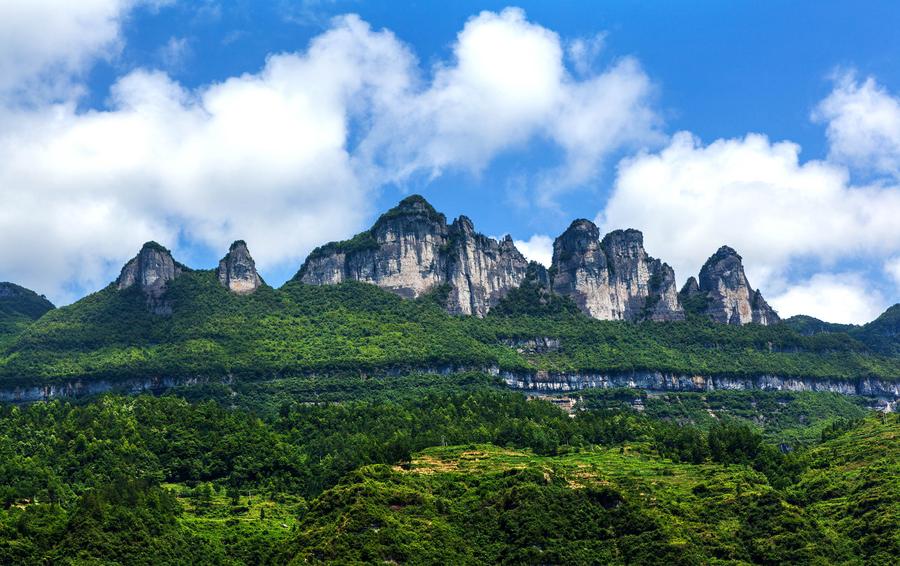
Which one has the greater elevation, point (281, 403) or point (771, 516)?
point (281, 403)

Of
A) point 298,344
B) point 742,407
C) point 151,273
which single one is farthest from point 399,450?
point 151,273

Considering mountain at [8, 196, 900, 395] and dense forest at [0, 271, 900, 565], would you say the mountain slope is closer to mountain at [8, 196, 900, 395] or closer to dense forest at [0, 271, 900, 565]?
dense forest at [0, 271, 900, 565]

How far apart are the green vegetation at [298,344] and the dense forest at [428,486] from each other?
55.6 feet

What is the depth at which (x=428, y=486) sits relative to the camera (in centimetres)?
9475

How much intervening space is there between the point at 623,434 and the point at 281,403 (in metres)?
50.0

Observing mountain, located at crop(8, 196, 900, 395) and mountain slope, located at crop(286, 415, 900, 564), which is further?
mountain, located at crop(8, 196, 900, 395)

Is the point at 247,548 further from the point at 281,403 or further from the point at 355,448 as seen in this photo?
the point at 281,403

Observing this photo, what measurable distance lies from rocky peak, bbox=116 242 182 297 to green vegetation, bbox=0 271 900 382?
2.14 meters

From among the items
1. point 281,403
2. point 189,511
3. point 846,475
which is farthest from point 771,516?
point 281,403

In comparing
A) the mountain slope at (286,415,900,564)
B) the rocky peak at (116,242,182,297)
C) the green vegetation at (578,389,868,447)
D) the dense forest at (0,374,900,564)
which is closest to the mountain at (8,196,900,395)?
the rocky peak at (116,242,182,297)

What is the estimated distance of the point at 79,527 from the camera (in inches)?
3295

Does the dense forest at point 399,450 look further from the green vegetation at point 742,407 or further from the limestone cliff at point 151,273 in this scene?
the limestone cliff at point 151,273

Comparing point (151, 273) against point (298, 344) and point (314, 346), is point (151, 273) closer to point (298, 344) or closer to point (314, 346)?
point (298, 344)

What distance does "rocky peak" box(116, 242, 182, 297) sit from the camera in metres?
196
